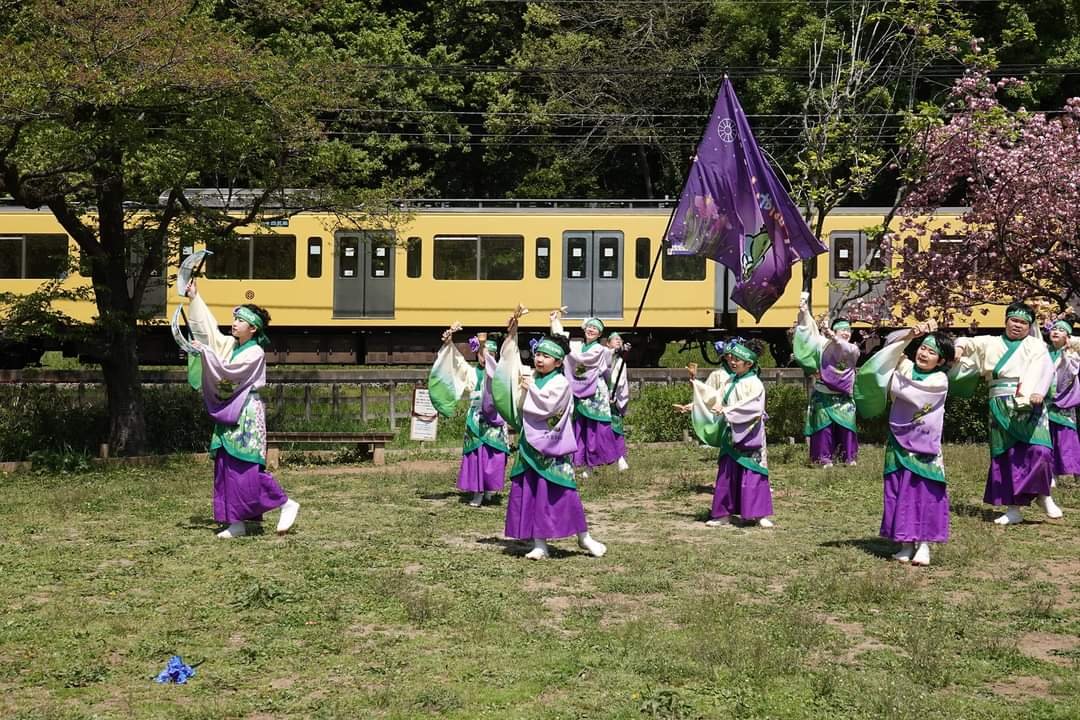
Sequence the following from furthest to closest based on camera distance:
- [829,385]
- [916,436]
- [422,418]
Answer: [422,418] → [829,385] → [916,436]

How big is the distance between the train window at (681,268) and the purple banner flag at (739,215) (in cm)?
1334

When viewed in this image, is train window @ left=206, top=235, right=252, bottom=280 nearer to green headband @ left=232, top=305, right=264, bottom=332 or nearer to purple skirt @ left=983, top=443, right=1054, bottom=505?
green headband @ left=232, top=305, right=264, bottom=332

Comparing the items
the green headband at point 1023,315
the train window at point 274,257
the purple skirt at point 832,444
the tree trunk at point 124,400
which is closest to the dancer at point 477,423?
the purple skirt at point 832,444

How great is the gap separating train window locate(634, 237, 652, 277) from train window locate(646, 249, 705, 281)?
0.34 metres

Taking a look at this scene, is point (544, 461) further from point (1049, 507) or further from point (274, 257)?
point (274, 257)

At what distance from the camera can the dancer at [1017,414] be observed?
10.5 m

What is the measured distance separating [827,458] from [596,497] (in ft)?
11.1

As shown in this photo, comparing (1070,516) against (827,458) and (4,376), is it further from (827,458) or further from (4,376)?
(4,376)

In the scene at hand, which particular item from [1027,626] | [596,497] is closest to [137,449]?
[596,497]

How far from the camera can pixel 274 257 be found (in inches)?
989

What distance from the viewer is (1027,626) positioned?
7.42 metres

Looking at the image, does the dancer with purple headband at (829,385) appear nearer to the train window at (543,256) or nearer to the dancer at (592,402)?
the dancer at (592,402)

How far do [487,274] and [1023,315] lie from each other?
606 inches

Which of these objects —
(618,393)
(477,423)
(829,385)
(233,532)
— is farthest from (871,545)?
(618,393)
